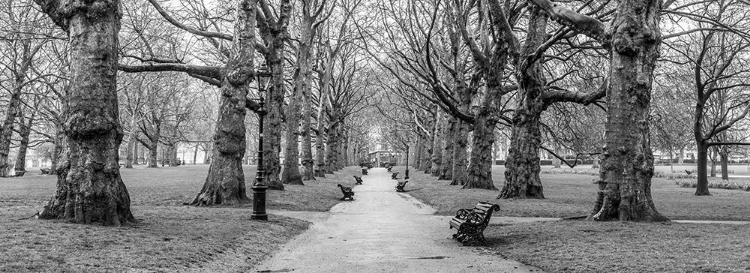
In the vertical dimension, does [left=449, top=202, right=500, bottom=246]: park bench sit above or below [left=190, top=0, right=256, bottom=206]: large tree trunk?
below

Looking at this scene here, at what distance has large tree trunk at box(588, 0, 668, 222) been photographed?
32.1 ft

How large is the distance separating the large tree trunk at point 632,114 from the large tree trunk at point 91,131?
29.2 ft

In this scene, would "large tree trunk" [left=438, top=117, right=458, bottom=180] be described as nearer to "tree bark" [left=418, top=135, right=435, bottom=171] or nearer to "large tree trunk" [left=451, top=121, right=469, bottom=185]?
"large tree trunk" [left=451, top=121, right=469, bottom=185]

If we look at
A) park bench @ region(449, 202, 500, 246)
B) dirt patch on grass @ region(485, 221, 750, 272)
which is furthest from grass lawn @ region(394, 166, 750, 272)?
park bench @ region(449, 202, 500, 246)

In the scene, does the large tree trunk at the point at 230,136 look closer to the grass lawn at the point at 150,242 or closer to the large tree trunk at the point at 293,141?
the grass lawn at the point at 150,242

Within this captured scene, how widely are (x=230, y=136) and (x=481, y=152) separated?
1018 cm

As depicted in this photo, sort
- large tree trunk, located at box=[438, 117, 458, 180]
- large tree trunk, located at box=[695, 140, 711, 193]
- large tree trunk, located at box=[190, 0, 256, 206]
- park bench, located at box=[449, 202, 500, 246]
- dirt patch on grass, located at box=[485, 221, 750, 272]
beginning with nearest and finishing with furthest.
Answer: dirt patch on grass, located at box=[485, 221, 750, 272] → park bench, located at box=[449, 202, 500, 246] → large tree trunk, located at box=[190, 0, 256, 206] → large tree trunk, located at box=[695, 140, 711, 193] → large tree trunk, located at box=[438, 117, 458, 180]

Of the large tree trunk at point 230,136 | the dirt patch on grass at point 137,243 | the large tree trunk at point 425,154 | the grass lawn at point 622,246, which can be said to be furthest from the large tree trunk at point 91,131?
the large tree trunk at point 425,154

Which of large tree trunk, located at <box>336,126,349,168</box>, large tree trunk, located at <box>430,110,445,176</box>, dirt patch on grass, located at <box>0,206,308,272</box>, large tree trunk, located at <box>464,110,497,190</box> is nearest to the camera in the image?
dirt patch on grass, located at <box>0,206,308,272</box>

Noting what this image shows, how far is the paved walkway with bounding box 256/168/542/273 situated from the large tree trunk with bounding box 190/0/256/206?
2.00 meters

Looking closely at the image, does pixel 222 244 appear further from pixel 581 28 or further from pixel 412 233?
pixel 581 28

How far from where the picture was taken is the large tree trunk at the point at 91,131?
316 inches

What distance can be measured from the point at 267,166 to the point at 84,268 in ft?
42.1

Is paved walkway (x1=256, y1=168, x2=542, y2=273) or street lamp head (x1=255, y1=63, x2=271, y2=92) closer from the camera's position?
paved walkway (x1=256, y1=168, x2=542, y2=273)
